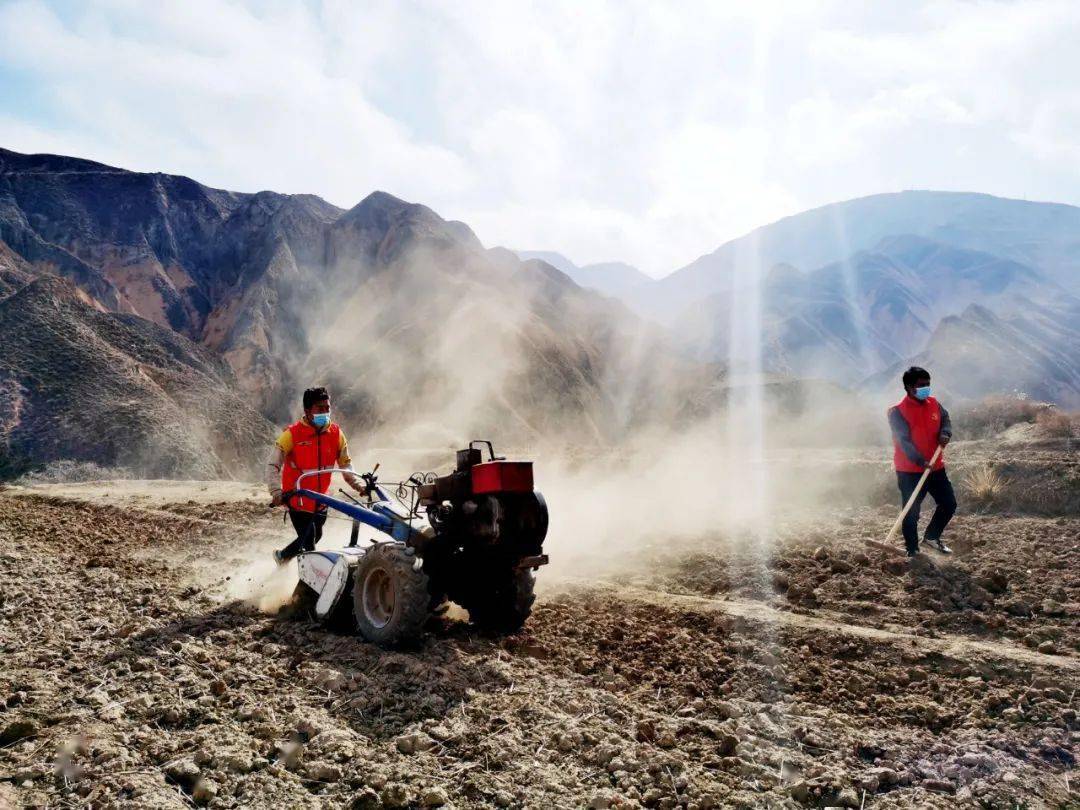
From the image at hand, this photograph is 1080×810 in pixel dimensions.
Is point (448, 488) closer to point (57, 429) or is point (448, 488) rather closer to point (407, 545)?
point (407, 545)

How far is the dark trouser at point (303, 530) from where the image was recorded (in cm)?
658

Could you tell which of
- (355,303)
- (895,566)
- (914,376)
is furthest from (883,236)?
(895,566)

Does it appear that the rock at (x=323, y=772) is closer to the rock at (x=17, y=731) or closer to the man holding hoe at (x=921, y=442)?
the rock at (x=17, y=731)

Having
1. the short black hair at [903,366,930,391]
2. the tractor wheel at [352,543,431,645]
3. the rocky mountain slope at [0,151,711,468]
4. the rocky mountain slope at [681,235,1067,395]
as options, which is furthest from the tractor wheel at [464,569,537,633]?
the rocky mountain slope at [681,235,1067,395]

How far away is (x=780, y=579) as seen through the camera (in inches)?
272

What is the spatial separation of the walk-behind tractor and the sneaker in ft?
15.6

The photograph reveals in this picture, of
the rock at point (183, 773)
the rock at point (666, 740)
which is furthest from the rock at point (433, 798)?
the rock at point (666, 740)

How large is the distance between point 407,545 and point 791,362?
95.1 meters

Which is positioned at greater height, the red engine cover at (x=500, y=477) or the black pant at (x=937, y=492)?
the red engine cover at (x=500, y=477)

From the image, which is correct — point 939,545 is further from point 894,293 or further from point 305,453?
point 894,293

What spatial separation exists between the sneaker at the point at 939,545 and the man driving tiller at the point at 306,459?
6148 mm

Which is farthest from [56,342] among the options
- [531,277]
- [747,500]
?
[531,277]

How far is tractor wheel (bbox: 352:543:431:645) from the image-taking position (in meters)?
4.91

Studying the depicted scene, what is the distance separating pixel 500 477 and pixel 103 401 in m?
26.8
